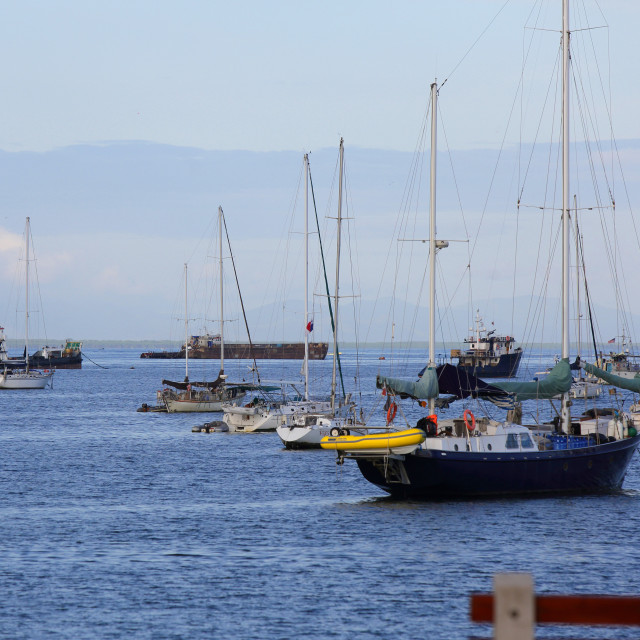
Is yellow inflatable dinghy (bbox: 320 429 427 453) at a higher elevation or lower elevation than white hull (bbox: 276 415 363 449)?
higher

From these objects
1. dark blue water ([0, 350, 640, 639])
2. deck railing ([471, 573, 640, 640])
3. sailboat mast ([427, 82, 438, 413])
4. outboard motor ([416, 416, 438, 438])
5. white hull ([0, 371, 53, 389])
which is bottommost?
white hull ([0, 371, 53, 389])

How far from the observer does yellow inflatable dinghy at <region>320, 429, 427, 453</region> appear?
32.8 meters

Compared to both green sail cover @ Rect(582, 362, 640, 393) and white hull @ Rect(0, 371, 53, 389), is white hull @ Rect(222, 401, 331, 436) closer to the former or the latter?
green sail cover @ Rect(582, 362, 640, 393)

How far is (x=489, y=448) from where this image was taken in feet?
114

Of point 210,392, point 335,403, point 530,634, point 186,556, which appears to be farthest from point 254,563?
point 210,392

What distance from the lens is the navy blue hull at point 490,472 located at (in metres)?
34.2

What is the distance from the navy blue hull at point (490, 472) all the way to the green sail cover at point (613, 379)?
373 centimetres

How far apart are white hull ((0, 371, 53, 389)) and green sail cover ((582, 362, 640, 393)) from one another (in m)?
108

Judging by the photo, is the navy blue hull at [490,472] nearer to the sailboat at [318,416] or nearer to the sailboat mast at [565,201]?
the sailboat mast at [565,201]

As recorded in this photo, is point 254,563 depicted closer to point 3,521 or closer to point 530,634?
point 3,521

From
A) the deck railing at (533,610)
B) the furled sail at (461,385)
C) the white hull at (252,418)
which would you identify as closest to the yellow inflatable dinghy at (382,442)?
the furled sail at (461,385)

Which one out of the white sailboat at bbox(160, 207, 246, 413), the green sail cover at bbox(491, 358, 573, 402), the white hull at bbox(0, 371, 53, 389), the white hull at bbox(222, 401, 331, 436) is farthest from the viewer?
the white hull at bbox(0, 371, 53, 389)

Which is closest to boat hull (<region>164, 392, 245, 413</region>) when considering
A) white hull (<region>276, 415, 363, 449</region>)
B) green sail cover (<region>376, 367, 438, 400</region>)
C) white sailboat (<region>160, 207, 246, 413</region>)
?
white sailboat (<region>160, 207, 246, 413</region>)

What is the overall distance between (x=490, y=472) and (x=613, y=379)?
354 inches
